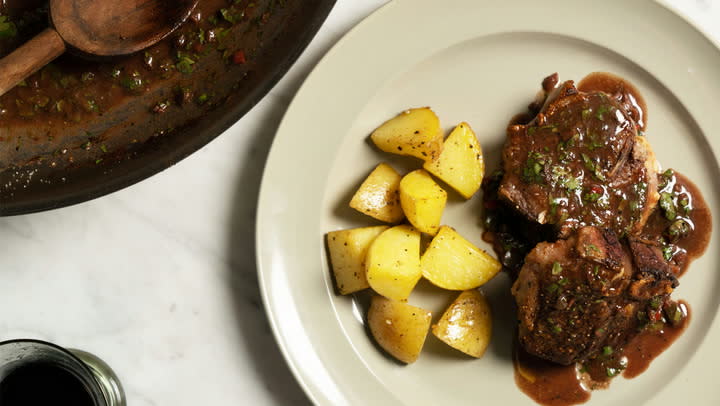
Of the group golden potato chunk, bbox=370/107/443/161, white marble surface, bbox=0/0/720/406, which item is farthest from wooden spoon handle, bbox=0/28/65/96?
golden potato chunk, bbox=370/107/443/161

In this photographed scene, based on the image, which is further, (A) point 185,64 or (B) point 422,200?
(A) point 185,64

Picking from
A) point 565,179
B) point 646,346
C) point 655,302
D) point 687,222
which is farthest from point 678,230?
point 565,179

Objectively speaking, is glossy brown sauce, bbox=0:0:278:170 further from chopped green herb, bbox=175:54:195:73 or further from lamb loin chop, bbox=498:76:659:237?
lamb loin chop, bbox=498:76:659:237

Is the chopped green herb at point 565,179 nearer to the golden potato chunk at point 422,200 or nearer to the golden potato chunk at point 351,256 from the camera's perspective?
the golden potato chunk at point 422,200

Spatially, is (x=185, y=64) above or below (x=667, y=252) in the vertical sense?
above

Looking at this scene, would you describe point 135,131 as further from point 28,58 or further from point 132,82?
point 28,58

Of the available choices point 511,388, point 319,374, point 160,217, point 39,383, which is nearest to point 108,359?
point 39,383
